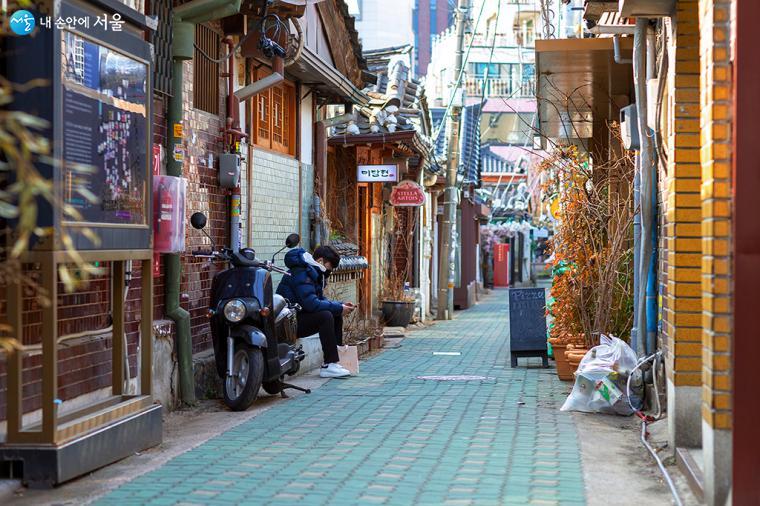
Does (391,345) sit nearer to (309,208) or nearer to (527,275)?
(309,208)

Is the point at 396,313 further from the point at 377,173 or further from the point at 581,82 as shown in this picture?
the point at 581,82

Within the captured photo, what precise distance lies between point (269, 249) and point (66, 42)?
7.47 m

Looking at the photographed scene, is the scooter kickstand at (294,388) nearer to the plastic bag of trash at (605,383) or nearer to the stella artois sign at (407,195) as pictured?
the plastic bag of trash at (605,383)

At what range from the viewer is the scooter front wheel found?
1027cm

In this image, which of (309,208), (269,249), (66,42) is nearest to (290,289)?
(269,249)

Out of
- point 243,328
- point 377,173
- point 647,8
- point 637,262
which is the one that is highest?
point 647,8

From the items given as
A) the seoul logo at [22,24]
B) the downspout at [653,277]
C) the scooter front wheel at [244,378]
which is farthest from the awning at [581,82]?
the seoul logo at [22,24]

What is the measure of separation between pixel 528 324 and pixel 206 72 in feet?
18.5

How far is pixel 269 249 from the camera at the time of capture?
1435 cm

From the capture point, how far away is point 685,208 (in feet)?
25.3

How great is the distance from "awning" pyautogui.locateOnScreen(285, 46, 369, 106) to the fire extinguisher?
520 centimetres

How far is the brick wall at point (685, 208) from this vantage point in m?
7.62

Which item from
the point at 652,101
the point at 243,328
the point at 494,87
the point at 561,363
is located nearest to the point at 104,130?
the point at 243,328

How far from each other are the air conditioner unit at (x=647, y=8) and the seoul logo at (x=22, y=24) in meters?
3.90
